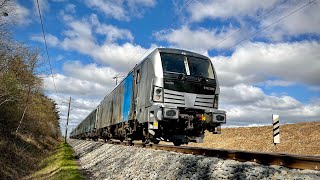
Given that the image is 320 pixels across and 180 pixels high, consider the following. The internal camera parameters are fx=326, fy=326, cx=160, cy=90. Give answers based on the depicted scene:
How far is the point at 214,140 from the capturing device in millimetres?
24953

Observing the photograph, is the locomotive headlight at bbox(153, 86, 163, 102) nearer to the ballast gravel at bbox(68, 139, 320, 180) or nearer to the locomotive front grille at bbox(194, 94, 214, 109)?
the locomotive front grille at bbox(194, 94, 214, 109)

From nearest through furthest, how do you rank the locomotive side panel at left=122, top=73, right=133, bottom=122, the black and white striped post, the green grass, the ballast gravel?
the ballast gravel < the black and white striped post < the green grass < the locomotive side panel at left=122, top=73, right=133, bottom=122

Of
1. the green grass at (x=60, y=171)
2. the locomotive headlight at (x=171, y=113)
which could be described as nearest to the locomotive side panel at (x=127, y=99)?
the green grass at (x=60, y=171)

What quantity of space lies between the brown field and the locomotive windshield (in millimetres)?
6013

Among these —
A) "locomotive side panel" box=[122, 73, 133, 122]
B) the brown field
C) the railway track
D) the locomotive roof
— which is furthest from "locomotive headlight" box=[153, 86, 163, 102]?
the brown field

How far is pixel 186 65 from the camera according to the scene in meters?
12.3

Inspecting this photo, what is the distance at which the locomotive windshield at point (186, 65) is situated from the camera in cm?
1204

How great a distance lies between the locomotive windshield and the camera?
12.0 m

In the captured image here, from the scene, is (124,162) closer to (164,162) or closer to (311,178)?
(164,162)

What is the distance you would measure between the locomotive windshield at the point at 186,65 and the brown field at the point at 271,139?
6.01m

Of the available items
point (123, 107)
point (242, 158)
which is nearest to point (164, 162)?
point (242, 158)

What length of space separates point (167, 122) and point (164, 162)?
8.79 ft

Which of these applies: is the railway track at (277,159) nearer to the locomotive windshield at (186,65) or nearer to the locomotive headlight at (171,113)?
the locomotive headlight at (171,113)

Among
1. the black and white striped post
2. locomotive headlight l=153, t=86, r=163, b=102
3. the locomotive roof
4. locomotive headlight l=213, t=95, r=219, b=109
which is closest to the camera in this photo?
locomotive headlight l=153, t=86, r=163, b=102
